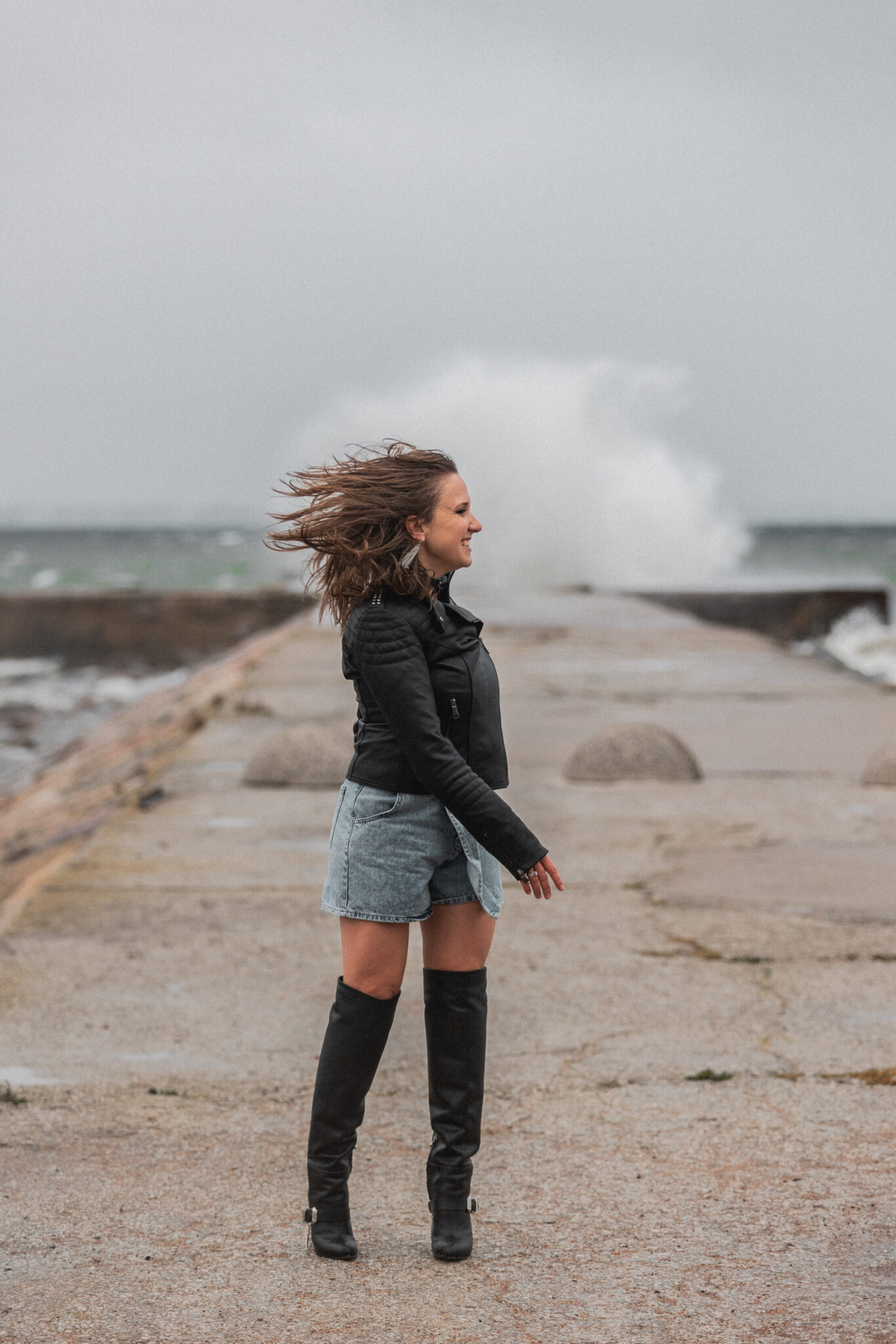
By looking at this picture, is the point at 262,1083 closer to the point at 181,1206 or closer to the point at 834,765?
the point at 181,1206

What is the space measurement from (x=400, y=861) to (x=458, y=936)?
0.21 metres

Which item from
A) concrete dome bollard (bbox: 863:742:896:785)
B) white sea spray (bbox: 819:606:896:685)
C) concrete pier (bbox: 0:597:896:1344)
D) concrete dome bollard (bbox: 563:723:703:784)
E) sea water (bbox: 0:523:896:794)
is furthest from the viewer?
white sea spray (bbox: 819:606:896:685)

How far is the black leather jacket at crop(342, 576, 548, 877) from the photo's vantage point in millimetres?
2605

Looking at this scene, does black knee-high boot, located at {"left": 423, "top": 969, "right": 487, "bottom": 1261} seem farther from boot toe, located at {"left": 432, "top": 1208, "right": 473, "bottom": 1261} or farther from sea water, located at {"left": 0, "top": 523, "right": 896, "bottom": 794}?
sea water, located at {"left": 0, "top": 523, "right": 896, "bottom": 794}

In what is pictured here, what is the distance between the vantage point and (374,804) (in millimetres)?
2699

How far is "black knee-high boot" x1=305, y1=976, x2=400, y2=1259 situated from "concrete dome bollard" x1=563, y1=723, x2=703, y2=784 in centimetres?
557

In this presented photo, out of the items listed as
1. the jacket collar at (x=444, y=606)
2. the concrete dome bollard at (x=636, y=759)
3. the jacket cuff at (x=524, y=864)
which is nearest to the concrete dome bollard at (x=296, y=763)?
the concrete dome bollard at (x=636, y=759)

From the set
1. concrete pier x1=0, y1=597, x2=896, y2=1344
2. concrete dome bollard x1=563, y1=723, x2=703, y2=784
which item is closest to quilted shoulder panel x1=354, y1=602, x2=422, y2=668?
concrete pier x1=0, y1=597, x2=896, y2=1344

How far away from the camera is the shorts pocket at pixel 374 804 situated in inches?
106

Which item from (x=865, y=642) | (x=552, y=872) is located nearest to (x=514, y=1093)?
(x=552, y=872)

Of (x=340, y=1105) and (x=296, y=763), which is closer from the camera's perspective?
(x=340, y=1105)

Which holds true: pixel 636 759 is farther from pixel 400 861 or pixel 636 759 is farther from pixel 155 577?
pixel 155 577

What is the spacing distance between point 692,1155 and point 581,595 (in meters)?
23.0

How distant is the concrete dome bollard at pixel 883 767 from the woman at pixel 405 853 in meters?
5.56
